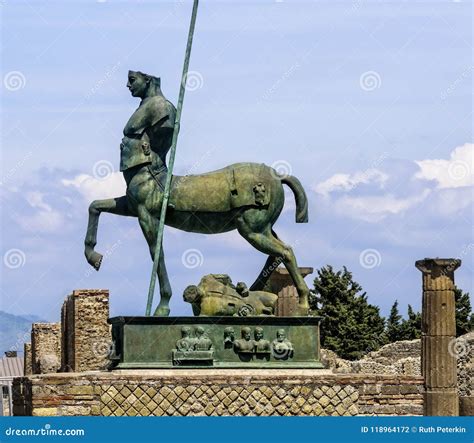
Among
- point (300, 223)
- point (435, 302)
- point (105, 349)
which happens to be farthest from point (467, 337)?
point (300, 223)

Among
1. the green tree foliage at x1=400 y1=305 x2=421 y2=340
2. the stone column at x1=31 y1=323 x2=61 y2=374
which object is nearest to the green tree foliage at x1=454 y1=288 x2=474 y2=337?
the green tree foliage at x1=400 y1=305 x2=421 y2=340

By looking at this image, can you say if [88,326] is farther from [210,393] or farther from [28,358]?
[210,393]

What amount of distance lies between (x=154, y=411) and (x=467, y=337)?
16.6 m

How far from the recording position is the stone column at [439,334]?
27.3 metres

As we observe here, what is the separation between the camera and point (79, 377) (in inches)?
944

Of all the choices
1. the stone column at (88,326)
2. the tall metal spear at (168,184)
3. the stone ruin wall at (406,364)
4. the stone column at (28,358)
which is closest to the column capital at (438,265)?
the tall metal spear at (168,184)

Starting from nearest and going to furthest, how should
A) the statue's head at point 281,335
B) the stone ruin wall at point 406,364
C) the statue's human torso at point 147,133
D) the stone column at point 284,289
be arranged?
the statue's head at point 281,335, the statue's human torso at point 147,133, the stone column at point 284,289, the stone ruin wall at point 406,364

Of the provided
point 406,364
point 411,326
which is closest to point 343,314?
point 411,326

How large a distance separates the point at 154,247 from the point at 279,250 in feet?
5.06

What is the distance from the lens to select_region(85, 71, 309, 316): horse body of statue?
24922mm

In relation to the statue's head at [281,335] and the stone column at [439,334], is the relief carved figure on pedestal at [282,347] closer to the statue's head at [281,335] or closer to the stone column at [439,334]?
the statue's head at [281,335]

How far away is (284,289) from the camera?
2717cm

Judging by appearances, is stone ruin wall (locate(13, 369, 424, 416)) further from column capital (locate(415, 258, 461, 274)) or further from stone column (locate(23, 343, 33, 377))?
stone column (locate(23, 343, 33, 377))

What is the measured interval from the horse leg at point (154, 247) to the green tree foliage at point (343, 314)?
25075 millimetres
